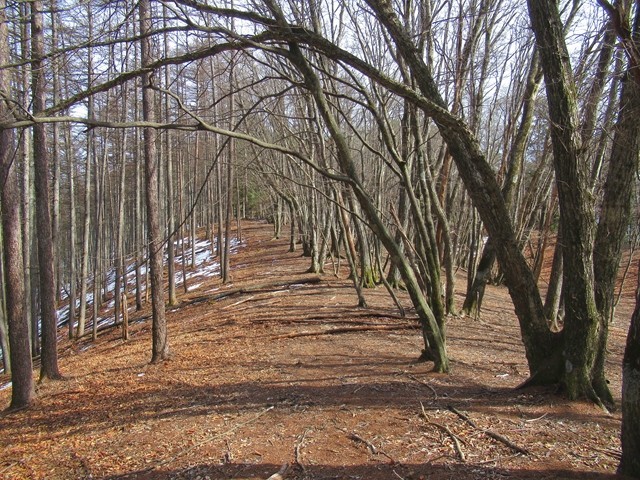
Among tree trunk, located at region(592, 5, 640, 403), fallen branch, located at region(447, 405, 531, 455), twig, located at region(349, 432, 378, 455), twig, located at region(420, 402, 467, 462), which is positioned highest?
tree trunk, located at region(592, 5, 640, 403)

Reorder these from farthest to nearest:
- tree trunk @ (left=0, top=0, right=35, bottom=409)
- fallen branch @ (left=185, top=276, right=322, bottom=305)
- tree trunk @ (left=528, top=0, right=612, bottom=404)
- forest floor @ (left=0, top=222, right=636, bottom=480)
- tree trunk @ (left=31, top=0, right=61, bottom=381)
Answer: fallen branch @ (left=185, top=276, right=322, bottom=305) < tree trunk @ (left=31, top=0, right=61, bottom=381) < tree trunk @ (left=0, top=0, right=35, bottom=409) < tree trunk @ (left=528, top=0, right=612, bottom=404) < forest floor @ (left=0, top=222, right=636, bottom=480)

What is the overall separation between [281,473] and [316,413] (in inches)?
48.3

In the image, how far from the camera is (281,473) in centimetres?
406

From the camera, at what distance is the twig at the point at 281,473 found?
3.97m

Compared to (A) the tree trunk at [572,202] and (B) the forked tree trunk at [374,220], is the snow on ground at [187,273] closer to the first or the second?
(B) the forked tree trunk at [374,220]

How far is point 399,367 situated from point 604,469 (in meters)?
3.35

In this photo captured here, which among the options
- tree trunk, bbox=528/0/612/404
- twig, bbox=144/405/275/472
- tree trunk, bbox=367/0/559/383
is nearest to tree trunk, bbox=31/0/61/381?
twig, bbox=144/405/275/472

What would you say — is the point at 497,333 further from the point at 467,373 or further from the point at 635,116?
the point at 635,116

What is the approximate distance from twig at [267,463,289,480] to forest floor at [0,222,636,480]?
0.14ft

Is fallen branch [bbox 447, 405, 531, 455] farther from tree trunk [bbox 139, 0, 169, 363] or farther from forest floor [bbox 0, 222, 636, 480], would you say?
A: tree trunk [bbox 139, 0, 169, 363]

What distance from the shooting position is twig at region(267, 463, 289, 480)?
397 cm

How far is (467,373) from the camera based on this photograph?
6293 millimetres

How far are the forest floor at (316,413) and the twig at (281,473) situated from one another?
1.6 inches

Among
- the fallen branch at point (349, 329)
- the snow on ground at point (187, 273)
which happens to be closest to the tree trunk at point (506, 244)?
the fallen branch at point (349, 329)
